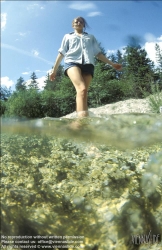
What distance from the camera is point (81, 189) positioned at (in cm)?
123

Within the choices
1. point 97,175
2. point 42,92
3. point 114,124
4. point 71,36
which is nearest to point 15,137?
point 97,175

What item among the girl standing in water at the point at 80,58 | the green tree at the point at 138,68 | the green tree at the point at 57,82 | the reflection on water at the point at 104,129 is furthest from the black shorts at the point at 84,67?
the green tree at the point at 57,82

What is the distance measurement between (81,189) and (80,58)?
65.8 inches

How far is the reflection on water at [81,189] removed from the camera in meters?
1.17

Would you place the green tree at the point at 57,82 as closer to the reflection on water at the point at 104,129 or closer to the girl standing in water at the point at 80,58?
the girl standing in water at the point at 80,58

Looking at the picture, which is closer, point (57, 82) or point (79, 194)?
point (79, 194)

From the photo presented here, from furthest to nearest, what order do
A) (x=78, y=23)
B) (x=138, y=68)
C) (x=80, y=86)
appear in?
(x=138, y=68) → (x=78, y=23) → (x=80, y=86)

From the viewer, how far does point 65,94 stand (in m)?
6.34

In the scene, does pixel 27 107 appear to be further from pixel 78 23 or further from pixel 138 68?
pixel 78 23

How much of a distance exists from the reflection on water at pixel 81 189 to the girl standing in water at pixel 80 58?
1.10 metres

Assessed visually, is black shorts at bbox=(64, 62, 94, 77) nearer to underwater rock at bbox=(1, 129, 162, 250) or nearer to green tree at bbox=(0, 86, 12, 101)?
underwater rock at bbox=(1, 129, 162, 250)

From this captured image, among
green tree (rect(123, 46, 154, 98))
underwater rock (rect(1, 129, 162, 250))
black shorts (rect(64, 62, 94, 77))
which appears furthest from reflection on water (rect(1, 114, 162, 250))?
green tree (rect(123, 46, 154, 98))

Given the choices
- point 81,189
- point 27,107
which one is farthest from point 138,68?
point 81,189

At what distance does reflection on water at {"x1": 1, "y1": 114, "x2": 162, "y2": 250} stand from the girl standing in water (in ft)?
3.62
